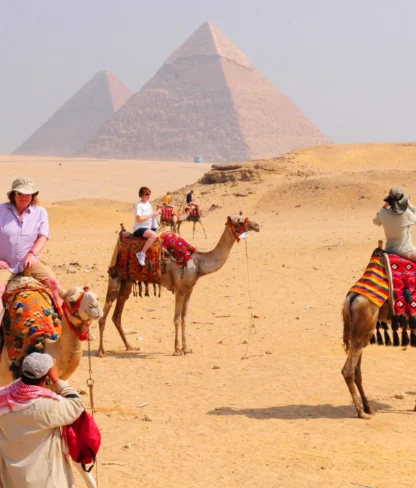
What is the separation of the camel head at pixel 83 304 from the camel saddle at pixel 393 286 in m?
2.85

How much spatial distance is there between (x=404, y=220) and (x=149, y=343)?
4.91 m

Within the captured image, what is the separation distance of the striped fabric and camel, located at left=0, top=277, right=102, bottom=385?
283 cm

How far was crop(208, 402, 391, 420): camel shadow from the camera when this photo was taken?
8266 mm

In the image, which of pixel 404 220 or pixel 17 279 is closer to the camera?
pixel 17 279

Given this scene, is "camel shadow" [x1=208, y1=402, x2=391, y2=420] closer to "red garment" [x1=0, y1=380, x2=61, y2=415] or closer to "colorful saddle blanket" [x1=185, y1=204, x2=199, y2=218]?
"red garment" [x1=0, y1=380, x2=61, y2=415]

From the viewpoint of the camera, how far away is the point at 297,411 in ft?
27.7

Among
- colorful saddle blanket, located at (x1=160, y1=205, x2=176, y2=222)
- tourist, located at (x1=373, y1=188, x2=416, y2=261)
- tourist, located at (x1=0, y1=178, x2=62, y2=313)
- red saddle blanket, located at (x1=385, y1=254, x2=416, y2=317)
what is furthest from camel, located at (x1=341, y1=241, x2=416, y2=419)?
colorful saddle blanket, located at (x1=160, y1=205, x2=176, y2=222)

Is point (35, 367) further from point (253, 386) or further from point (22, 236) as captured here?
point (253, 386)

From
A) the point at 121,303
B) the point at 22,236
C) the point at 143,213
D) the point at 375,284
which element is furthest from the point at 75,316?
the point at 121,303

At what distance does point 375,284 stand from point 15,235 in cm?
327

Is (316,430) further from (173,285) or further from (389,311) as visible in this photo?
(173,285)

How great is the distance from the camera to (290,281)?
57.1ft

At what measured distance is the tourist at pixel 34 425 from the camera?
4617 millimetres

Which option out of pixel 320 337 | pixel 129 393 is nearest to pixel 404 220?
pixel 129 393
